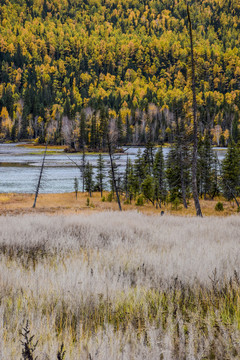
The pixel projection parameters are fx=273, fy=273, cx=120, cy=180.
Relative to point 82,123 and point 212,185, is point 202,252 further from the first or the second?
point 82,123

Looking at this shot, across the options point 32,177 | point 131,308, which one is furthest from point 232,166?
point 131,308

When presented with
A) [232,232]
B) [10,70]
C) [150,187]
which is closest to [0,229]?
[232,232]

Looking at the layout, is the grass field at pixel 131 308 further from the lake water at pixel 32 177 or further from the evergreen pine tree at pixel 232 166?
the evergreen pine tree at pixel 232 166

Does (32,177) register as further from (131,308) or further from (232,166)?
(131,308)

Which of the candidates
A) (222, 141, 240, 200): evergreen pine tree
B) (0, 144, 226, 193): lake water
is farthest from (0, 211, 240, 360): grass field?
(222, 141, 240, 200): evergreen pine tree

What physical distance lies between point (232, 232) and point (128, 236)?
8.93ft

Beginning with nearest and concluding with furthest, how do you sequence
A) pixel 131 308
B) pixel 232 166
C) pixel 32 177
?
pixel 131 308 → pixel 232 166 → pixel 32 177

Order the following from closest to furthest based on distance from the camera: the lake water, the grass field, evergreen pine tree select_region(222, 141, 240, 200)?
the grass field, evergreen pine tree select_region(222, 141, 240, 200), the lake water

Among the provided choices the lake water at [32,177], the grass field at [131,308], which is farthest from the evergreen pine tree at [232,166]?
the grass field at [131,308]

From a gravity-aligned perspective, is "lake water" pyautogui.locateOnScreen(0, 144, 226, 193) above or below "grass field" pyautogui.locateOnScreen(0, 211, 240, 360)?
below

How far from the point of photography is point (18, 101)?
14325 cm

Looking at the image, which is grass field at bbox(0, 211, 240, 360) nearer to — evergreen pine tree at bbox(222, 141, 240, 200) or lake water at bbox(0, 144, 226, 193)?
lake water at bbox(0, 144, 226, 193)

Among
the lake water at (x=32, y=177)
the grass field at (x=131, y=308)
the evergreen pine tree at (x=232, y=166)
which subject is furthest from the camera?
the lake water at (x=32, y=177)

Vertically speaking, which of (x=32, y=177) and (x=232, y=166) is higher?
(x=232, y=166)
